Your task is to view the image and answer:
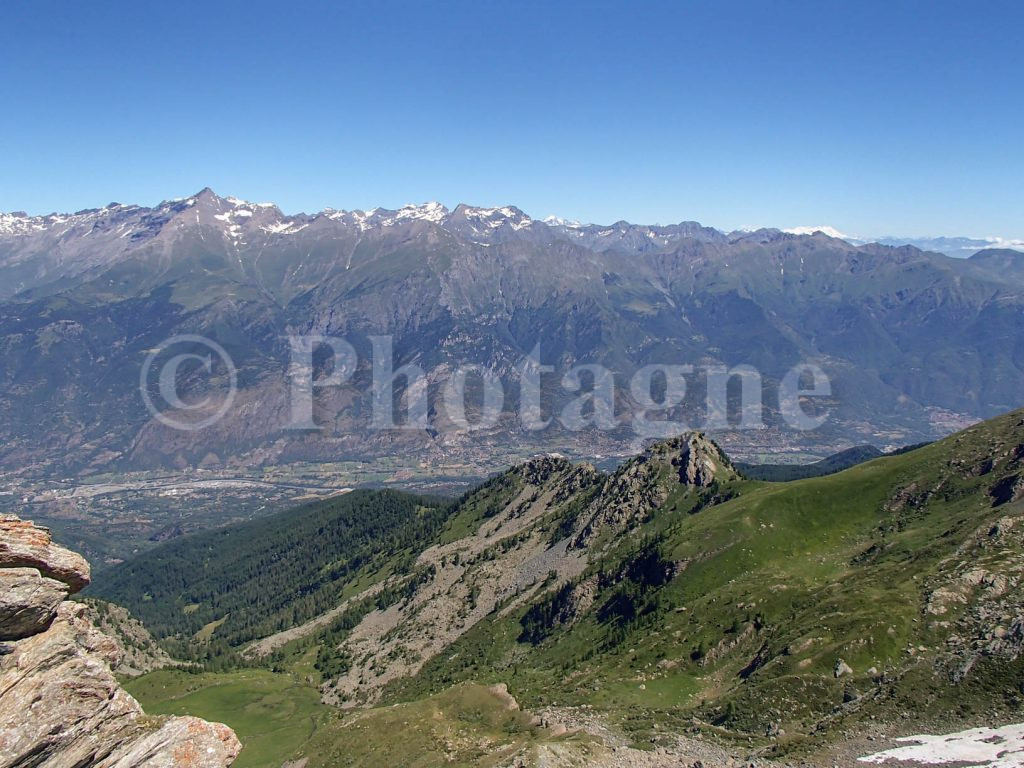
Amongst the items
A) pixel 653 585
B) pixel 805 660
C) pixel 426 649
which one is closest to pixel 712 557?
pixel 653 585

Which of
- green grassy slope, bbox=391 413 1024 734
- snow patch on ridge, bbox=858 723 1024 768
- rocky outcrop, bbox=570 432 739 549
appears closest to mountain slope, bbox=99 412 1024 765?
green grassy slope, bbox=391 413 1024 734

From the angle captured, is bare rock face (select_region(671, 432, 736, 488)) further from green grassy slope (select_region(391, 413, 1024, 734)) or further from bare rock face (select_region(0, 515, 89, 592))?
bare rock face (select_region(0, 515, 89, 592))

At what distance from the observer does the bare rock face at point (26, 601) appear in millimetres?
38219

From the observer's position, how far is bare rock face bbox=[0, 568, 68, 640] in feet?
125

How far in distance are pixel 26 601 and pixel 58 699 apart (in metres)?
5.45

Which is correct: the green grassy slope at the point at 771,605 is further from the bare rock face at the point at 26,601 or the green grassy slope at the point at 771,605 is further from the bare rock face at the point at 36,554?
the bare rock face at the point at 26,601

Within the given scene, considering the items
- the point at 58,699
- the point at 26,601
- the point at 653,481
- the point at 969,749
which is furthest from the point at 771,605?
the point at 26,601

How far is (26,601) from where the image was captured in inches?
1528

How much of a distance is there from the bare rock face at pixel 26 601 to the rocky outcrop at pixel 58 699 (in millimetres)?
46

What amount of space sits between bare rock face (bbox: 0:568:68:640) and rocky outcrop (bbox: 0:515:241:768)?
0.15 ft

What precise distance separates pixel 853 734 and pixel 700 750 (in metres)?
14.0

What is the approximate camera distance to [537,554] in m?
193

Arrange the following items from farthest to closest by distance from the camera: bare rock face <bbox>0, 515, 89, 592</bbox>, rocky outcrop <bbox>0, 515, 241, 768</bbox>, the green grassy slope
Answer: the green grassy slope < bare rock face <bbox>0, 515, 89, 592</bbox> < rocky outcrop <bbox>0, 515, 241, 768</bbox>

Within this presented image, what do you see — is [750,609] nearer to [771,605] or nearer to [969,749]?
[771,605]
